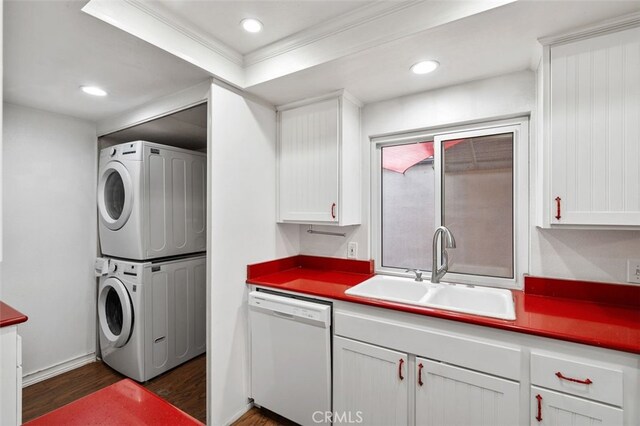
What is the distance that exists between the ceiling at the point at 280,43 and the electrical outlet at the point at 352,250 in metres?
1.12

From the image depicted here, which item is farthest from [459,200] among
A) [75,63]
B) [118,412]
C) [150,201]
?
[75,63]

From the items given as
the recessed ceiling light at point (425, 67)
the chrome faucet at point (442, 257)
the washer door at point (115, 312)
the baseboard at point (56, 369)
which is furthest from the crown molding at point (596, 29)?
the baseboard at point (56, 369)

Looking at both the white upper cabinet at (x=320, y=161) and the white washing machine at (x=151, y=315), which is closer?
the white upper cabinet at (x=320, y=161)

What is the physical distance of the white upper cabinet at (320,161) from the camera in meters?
2.18

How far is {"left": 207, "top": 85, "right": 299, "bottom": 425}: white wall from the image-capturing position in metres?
1.95

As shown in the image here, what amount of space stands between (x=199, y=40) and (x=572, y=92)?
193 centimetres

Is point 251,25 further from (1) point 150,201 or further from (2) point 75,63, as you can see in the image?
(1) point 150,201

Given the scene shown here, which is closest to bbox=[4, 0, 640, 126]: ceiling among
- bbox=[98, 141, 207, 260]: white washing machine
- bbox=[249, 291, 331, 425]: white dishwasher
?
bbox=[98, 141, 207, 260]: white washing machine

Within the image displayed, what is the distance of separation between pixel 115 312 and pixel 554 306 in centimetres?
322

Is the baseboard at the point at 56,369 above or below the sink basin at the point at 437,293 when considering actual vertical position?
below

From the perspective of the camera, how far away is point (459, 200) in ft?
6.89

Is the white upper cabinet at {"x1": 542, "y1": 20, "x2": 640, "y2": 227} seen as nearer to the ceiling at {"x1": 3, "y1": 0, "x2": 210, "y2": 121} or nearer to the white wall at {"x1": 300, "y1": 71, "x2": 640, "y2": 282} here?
the white wall at {"x1": 300, "y1": 71, "x2": 640, "y2": 282}

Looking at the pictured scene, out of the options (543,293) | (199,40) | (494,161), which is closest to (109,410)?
(199,40)

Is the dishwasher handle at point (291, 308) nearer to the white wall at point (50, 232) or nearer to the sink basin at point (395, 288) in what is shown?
the sink basin at point (395, 288)
